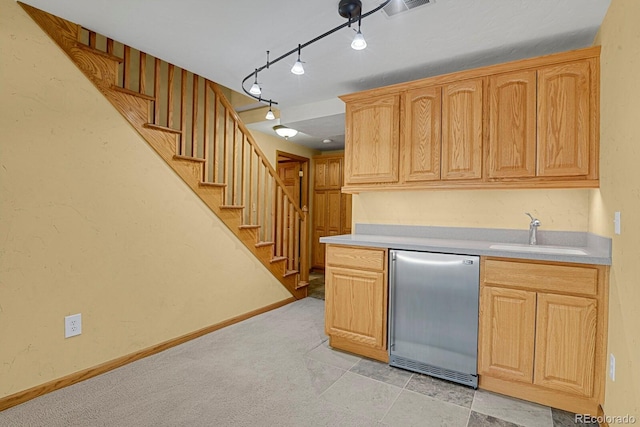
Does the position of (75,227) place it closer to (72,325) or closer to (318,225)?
(72,325)

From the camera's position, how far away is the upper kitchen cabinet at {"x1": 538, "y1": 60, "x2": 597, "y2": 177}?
82.5 inches

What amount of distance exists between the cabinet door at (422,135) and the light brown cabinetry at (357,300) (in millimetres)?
754

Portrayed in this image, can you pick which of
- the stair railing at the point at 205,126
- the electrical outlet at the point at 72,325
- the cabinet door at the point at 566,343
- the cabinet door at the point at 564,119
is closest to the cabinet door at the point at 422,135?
the cabinet door at the point at 564,119

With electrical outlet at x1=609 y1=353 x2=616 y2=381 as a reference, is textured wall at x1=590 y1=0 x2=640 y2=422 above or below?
above

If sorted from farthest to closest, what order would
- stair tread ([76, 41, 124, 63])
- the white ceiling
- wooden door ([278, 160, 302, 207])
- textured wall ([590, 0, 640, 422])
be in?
wooden door ([278, 160, 302, 207]), stair tread ([76, 41, 124, 63]), the white ceiling, textured wall ([590, 0, 640, 422])

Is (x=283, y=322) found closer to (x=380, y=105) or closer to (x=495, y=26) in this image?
(x=380, y=105)

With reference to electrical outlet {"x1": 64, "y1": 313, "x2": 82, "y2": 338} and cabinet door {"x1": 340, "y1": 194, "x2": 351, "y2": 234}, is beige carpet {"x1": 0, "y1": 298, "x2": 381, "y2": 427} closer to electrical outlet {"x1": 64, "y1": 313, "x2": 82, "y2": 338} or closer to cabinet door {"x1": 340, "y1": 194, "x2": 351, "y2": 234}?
electrical outlet {"x1": 64, "y1": 313, "x2": 82, "y2": 338}

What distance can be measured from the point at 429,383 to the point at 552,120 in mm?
2009

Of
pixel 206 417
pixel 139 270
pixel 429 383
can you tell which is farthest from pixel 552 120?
pixel 139 270

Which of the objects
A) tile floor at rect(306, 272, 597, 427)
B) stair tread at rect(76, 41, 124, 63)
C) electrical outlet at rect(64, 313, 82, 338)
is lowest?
tile floor at rect(306, 272, 597, 427)

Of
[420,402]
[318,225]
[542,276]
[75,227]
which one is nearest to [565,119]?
[542,276]

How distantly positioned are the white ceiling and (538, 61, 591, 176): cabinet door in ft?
0.92

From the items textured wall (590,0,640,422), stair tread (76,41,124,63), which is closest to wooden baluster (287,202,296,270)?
stair tread (76,41,124,63)

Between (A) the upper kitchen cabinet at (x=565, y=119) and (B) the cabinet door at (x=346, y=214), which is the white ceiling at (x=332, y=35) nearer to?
(A) the upper kitchen cabinet at (x=565, y=119)
